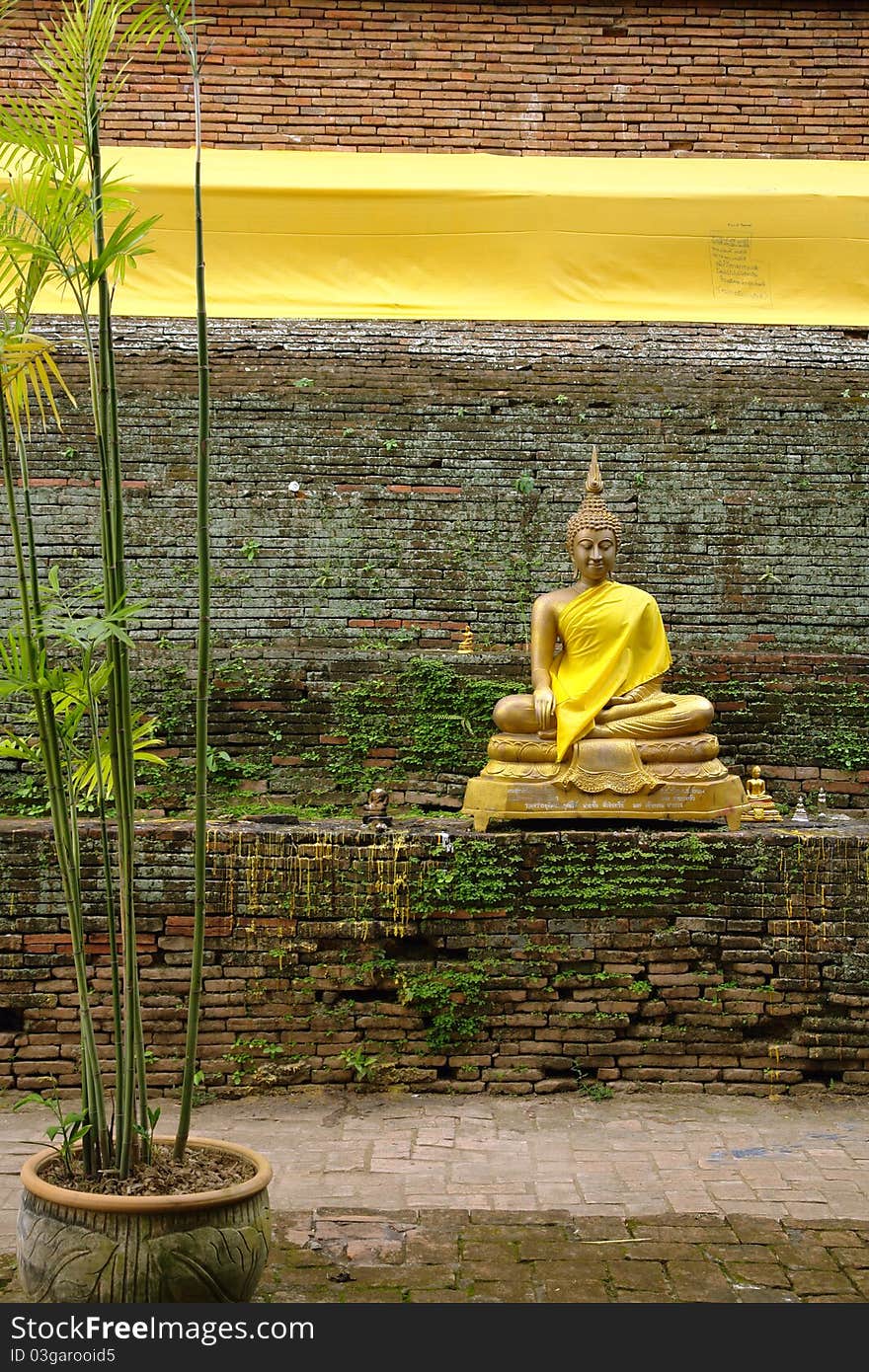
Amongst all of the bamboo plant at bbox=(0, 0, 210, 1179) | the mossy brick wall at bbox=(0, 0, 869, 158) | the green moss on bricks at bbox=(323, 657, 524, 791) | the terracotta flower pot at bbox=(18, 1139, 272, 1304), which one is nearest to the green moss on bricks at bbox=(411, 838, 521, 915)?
the green moss on bricks at bbox=(323, 657, 524, 791)

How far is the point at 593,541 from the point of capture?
261 inches

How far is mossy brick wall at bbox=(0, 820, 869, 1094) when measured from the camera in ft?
18.8

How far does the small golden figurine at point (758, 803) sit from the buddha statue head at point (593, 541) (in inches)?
48.5

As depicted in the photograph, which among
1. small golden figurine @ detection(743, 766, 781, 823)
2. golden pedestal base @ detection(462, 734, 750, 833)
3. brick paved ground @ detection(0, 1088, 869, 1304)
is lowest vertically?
brick paved ground @ detection(0, 1088, 869, 1304)

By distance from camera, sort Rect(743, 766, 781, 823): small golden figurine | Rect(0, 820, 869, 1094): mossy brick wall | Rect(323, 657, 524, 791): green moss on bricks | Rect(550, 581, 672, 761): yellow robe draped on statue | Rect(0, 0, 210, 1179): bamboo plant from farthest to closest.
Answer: Rect(323, 657, 524, 791): green moss on bricks < Rect(743, 766, 781, 823): small golden figurine < Rect(550, 581, 672, 761): yellow robe draped on statue < Rect(0, 820, 869, 1094): mossy brick wall < Rect(0, 0, 210, 1179): bamboo plant

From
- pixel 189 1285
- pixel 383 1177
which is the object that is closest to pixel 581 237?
pixel 383 1177

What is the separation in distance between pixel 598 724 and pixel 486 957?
3.89 feet

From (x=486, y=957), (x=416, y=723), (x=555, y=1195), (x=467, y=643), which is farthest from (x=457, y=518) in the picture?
(x=555, y=1195)

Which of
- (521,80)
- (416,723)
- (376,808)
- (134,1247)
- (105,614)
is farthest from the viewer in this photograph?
(521,80)

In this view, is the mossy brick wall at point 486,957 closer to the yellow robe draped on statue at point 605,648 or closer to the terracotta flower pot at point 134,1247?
the yellow robe draped on statue at point 605,648

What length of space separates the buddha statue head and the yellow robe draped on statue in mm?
80

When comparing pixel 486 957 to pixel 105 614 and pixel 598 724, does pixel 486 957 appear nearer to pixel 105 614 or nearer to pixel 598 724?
pixel 598 724

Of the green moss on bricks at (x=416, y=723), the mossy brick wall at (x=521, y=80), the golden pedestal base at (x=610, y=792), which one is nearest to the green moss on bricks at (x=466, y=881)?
the golden pedestal base at (x=610, y=792)

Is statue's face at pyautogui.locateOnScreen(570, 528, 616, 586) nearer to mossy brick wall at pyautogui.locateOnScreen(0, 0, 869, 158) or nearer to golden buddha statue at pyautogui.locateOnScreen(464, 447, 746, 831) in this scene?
golden buddha statue at pyautogui.locateOnScreen(464, 447, 746, 831)
